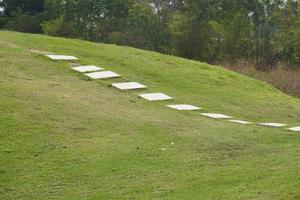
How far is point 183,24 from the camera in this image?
16.0 m

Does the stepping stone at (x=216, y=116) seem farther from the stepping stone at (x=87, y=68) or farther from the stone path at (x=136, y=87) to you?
the stepping stone at (x=87, y=68)

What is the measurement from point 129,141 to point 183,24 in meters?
11.2

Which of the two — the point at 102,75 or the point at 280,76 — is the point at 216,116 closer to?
the point at 102,75

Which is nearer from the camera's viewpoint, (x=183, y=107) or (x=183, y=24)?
(x=183, y=107)

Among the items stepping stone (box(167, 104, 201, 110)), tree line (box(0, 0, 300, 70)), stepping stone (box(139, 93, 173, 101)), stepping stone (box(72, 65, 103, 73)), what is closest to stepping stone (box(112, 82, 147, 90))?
stepping stone (box(139, 93, 173, 101))

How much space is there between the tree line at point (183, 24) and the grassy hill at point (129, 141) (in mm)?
6764

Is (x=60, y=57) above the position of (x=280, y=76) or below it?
above

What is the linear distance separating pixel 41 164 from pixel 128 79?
371 centimetres

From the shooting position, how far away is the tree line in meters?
15.5

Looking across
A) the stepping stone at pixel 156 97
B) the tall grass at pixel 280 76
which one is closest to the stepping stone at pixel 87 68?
the stepping stone at pixel 156 97

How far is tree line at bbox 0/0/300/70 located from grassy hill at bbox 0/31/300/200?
22.2 ft

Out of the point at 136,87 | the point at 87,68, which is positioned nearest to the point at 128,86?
the point at 136,87

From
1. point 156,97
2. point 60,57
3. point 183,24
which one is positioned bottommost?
point 156,97

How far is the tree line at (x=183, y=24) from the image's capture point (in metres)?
15.5
